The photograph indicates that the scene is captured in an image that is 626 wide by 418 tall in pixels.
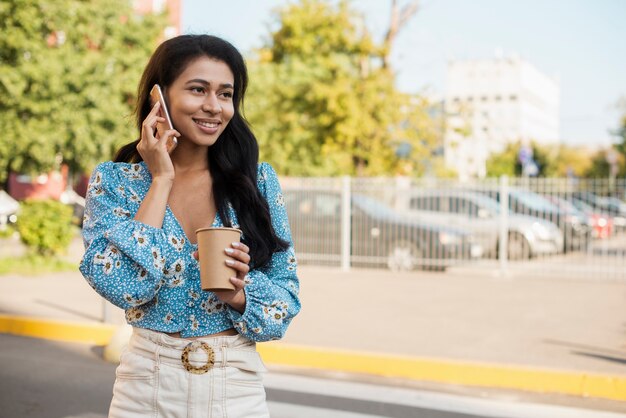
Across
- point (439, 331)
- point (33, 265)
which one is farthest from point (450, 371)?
point (33, 265)

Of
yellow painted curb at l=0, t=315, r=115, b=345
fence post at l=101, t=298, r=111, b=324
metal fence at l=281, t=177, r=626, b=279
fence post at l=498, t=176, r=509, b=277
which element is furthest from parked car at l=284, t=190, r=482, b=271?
yellow painted curb at l=0, t=315, r=115, b=345

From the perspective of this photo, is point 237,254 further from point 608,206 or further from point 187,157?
point 608,206

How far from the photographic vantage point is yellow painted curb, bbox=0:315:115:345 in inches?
321

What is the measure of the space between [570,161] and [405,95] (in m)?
70.6

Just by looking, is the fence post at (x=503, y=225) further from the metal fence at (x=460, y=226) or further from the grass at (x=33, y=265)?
the grass at (x=33, y=265)

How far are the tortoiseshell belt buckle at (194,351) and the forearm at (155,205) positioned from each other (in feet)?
1.04

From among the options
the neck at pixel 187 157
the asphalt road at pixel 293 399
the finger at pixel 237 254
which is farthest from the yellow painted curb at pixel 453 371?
the finger at pixel 237 254

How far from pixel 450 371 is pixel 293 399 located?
1487 millimetres

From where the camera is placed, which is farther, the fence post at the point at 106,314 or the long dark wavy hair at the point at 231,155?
the fence post at the point at 106,314

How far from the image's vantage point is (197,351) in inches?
81.2

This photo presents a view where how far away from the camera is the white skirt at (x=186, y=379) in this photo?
81.1 inches

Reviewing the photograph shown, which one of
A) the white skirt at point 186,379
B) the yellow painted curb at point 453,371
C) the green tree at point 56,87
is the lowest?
the yellow painted curb at point 453,371

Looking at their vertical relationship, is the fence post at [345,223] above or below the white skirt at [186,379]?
above

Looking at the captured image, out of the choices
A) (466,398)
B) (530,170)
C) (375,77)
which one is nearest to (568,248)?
(375,77)
